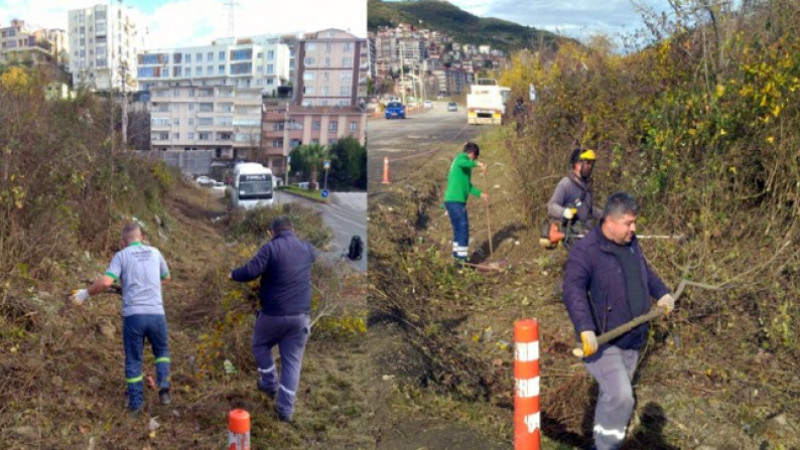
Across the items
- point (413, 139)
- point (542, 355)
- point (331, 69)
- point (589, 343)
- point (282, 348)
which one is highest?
point (331, 69)

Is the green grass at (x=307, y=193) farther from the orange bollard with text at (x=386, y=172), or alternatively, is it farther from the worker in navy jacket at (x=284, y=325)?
the orange bollard with text at (x=386, y=172)

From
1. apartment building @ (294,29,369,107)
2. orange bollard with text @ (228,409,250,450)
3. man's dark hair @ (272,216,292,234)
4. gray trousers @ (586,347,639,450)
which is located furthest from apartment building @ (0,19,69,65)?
gray trousers @ (586,347,639,450)

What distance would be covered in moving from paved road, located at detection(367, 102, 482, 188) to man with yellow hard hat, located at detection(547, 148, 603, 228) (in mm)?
701

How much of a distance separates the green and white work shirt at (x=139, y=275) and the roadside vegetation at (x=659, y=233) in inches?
54.3

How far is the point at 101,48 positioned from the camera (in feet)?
13.4

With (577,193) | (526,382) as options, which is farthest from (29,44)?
(577,193)

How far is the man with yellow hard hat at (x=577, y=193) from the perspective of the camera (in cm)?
596

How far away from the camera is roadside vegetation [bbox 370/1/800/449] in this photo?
16.6ft

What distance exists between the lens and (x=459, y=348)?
222 inches

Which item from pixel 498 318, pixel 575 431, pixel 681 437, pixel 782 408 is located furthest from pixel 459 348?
pixel 782 408

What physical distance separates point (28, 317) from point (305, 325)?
115cm

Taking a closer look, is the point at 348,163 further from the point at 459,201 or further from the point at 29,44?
the point at 459,201

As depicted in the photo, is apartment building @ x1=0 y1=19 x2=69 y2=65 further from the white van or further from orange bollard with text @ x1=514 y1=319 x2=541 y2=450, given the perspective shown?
orange bollard with text @ x1=514 y1=319 x2=541 y2=450

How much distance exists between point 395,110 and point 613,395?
5.26 ft
